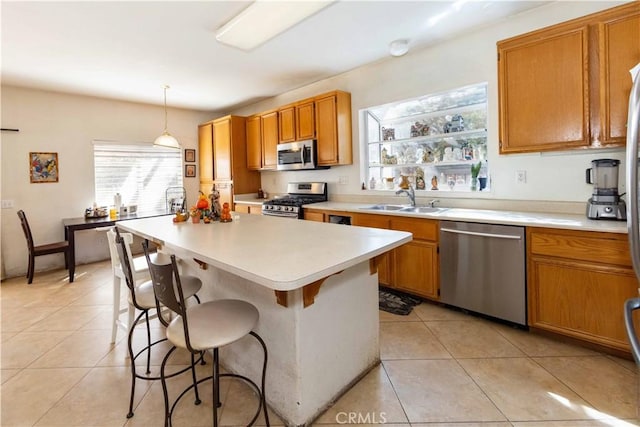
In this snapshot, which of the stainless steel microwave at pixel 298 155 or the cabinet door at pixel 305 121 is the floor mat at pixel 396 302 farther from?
the cabinet door at pixel 305 121

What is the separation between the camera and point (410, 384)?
1920 millimetres

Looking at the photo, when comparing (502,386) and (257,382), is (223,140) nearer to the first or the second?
(257,382)

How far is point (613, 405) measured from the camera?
1.69 metres

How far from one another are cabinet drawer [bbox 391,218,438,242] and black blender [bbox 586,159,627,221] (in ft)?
3.60

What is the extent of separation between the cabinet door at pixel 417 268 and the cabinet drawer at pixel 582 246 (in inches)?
31.2

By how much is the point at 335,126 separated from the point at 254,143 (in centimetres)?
178

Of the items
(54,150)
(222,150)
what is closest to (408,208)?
(222,150)

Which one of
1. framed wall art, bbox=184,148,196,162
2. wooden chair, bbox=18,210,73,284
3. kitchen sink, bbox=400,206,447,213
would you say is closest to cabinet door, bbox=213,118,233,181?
framed wall art, bbox=184,148,196,162

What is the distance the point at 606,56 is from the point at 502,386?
2.26m

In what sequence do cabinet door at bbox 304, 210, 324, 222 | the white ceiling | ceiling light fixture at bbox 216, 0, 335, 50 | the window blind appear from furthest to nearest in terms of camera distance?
the window blind, cabinet door at bbox 304, 210, 324, 222, the white ceiling, ceiling light fixture at bbox 216, 0, 335, 50

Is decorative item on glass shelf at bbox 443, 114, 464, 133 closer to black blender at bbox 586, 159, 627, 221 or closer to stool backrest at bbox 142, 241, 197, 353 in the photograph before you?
black blender at bbox 586, 159, 627, 221

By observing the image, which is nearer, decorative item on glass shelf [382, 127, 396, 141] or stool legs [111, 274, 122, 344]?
stool legs [111, 274, 122, 344]

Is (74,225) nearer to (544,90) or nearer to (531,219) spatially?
(531,219)

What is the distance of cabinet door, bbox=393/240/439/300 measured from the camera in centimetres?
293
